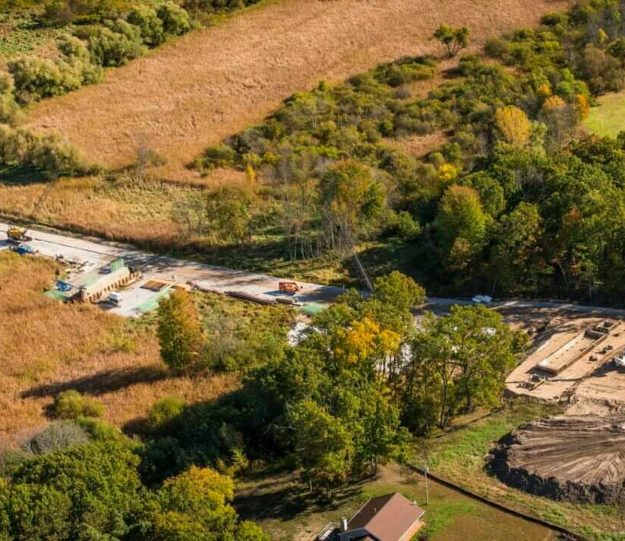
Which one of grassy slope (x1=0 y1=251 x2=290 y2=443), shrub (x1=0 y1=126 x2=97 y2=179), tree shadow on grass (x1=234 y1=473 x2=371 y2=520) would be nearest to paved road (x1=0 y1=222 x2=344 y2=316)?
grassy slope (x1=0 y1=251 x2=290 y2=443)

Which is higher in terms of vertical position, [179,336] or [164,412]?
[179,336]

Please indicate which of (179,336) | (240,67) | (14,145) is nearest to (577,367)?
(179,336)

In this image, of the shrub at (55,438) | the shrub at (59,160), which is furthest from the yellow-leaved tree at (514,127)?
the shrub at (55,438)

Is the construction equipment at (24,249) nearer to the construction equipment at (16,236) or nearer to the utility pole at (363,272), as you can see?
the construction equipment at (16,236)

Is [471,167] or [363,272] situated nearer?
[363,272]

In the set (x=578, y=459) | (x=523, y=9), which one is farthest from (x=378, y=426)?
(x=523, y=9)

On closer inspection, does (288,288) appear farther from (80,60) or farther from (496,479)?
(80,60)
